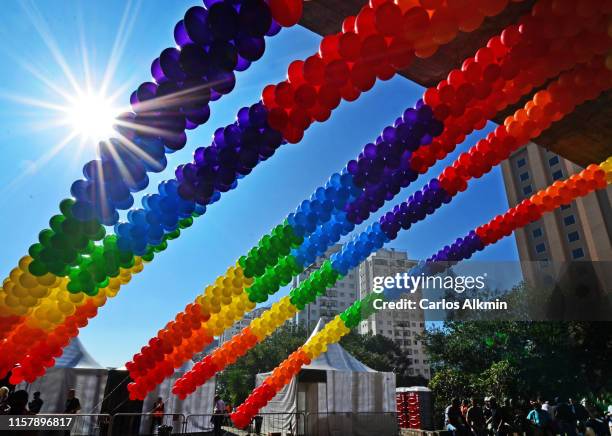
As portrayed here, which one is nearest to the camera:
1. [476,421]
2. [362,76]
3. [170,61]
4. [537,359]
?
[170,61]

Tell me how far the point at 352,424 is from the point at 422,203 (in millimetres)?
9440

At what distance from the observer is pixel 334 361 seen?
506 inches

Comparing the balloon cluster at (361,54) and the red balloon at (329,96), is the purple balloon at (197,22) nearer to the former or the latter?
the balloon cluster at (361,54)

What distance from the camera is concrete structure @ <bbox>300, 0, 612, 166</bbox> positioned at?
423 cm

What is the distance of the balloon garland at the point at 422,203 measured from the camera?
384 cm

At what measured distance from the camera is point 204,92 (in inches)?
114

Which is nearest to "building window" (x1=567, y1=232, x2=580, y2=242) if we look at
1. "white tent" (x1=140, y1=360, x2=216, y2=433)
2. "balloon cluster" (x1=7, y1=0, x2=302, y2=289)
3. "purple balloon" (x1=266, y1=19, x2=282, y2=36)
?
"white tent" (x1=140, y1=360, x2=216, y2=433)

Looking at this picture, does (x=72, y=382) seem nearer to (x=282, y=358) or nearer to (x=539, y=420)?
(x=539, y=420)

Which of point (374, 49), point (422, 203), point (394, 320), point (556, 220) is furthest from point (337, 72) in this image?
point (394, 320)

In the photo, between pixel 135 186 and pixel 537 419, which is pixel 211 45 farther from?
pixel 537 419

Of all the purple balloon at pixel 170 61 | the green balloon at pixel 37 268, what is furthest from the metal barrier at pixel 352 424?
the purple balloon at pixel 170 61

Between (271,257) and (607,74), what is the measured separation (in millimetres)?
4290

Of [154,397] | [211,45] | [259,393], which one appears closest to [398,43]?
[211,45]

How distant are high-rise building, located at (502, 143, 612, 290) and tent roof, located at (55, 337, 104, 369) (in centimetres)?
3956
